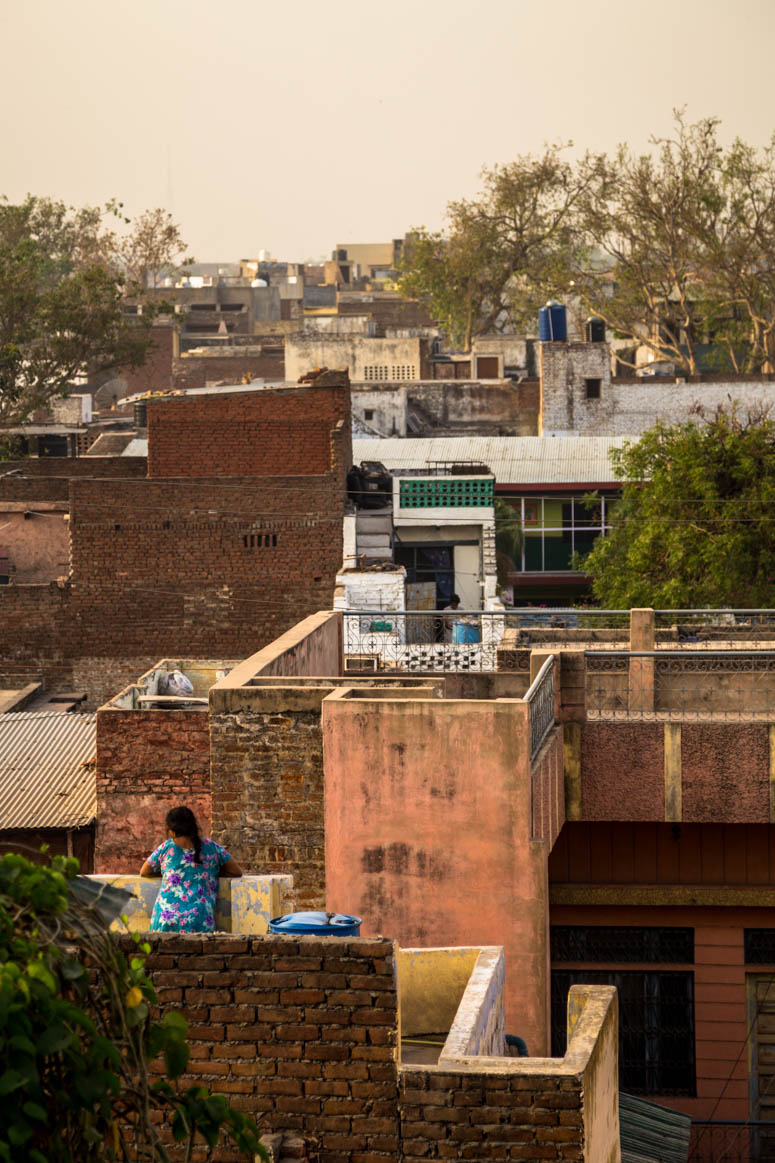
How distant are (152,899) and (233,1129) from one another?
384cm

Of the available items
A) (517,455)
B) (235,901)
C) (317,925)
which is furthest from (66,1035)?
(517,455)

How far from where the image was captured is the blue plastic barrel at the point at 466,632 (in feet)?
79.5

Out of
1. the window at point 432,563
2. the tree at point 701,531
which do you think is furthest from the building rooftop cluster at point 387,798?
the tree at point 701,531

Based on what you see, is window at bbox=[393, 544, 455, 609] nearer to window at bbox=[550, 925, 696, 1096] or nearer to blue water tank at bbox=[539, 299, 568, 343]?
blue water tank at bbox=[539, 299, 568, 343]

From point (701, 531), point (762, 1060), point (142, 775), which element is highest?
point (701, 531)

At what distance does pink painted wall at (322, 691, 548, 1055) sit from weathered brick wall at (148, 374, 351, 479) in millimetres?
20622

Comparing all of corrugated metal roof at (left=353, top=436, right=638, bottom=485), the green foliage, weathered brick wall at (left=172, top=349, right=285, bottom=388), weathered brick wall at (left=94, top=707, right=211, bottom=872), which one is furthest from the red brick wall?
weathered brick wall at (left=172, top=349, right=285, bottom=388)

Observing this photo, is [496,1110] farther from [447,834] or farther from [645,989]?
[645,989]

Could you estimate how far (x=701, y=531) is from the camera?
29734mm

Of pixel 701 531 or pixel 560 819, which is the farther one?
pixel 701 531

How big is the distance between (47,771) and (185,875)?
8764mm

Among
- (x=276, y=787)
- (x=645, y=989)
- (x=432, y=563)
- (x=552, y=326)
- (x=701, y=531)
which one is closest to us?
(x=276, y=787)

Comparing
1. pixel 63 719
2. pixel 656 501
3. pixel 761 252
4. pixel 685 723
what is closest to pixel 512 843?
pixel 685 723

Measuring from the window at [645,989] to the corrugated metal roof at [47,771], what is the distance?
442 cm
